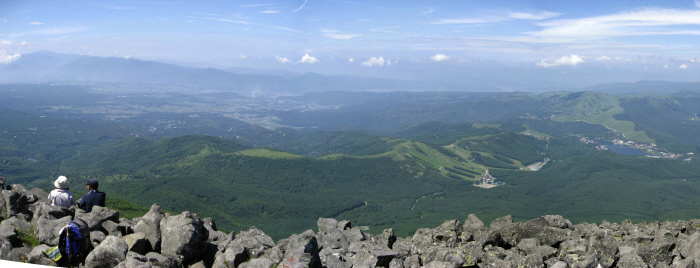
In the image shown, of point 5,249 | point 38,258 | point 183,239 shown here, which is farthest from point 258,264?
point 5,249

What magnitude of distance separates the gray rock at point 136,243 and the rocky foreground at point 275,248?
4cm

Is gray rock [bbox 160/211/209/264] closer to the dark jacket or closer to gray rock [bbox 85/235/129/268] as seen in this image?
gray rock [bbox 85/235/129/268]

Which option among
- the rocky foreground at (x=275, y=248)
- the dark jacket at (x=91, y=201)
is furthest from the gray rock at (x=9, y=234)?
the dark jacket at (x=91, y=201)

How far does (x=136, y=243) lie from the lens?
13891mm

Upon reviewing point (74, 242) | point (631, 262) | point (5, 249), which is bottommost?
point (631, 262)

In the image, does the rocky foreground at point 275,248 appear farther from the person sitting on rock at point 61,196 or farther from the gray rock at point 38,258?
the person sitting on rock at point 61,196

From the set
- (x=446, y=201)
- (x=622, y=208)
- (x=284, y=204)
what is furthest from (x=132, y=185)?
(x=622, y=208)

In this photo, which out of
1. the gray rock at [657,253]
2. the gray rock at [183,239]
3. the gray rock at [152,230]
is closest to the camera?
the gray rock at [183,239]

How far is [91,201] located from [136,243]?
175 inches

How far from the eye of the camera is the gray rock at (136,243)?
13.8m

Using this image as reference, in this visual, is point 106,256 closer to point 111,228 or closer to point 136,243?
point 136,243

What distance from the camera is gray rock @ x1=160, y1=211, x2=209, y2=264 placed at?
13.9m

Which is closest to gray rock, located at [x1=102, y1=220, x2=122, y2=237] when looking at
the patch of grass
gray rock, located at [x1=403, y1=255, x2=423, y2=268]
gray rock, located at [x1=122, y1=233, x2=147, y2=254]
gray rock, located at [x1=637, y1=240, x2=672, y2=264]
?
gray rock, located at [x1=122, y1=233, x2=147, y2=254]

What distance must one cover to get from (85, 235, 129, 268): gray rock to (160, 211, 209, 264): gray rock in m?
1.77
